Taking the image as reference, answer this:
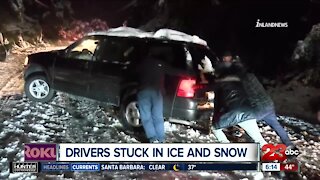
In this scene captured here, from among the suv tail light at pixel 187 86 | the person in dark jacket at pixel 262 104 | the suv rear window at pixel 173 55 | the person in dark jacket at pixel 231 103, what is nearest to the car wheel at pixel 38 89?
the suv rear window at pixel 173 55

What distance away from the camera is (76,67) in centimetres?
409

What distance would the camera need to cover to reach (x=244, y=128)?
4.05m

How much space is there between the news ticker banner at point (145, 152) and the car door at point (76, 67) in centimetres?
56

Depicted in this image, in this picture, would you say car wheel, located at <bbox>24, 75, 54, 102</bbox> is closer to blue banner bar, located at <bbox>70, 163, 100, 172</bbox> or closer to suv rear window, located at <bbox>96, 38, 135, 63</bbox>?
suv rear window, located at <bbox>96, 38, 135, 63</bbox>

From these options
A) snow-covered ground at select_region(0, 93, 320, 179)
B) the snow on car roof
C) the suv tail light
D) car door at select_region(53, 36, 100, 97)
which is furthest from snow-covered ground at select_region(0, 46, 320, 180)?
the snow on car roof

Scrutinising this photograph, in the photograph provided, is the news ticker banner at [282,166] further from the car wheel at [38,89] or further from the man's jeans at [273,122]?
the car wheel at [38,89]

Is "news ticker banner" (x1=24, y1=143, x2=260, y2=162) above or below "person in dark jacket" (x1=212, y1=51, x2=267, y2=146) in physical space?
below

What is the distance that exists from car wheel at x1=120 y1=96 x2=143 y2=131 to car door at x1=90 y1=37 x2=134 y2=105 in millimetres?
94

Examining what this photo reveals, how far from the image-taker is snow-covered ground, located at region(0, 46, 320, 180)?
12.9 ft

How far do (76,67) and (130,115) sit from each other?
2.28ft

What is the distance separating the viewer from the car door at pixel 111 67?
399 cm

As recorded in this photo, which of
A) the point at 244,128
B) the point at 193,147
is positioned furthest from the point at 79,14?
the point at 244,128

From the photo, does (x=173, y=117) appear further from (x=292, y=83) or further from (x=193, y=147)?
(x=292, y=83)

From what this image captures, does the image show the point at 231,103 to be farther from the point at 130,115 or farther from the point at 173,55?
the point at 130,115
